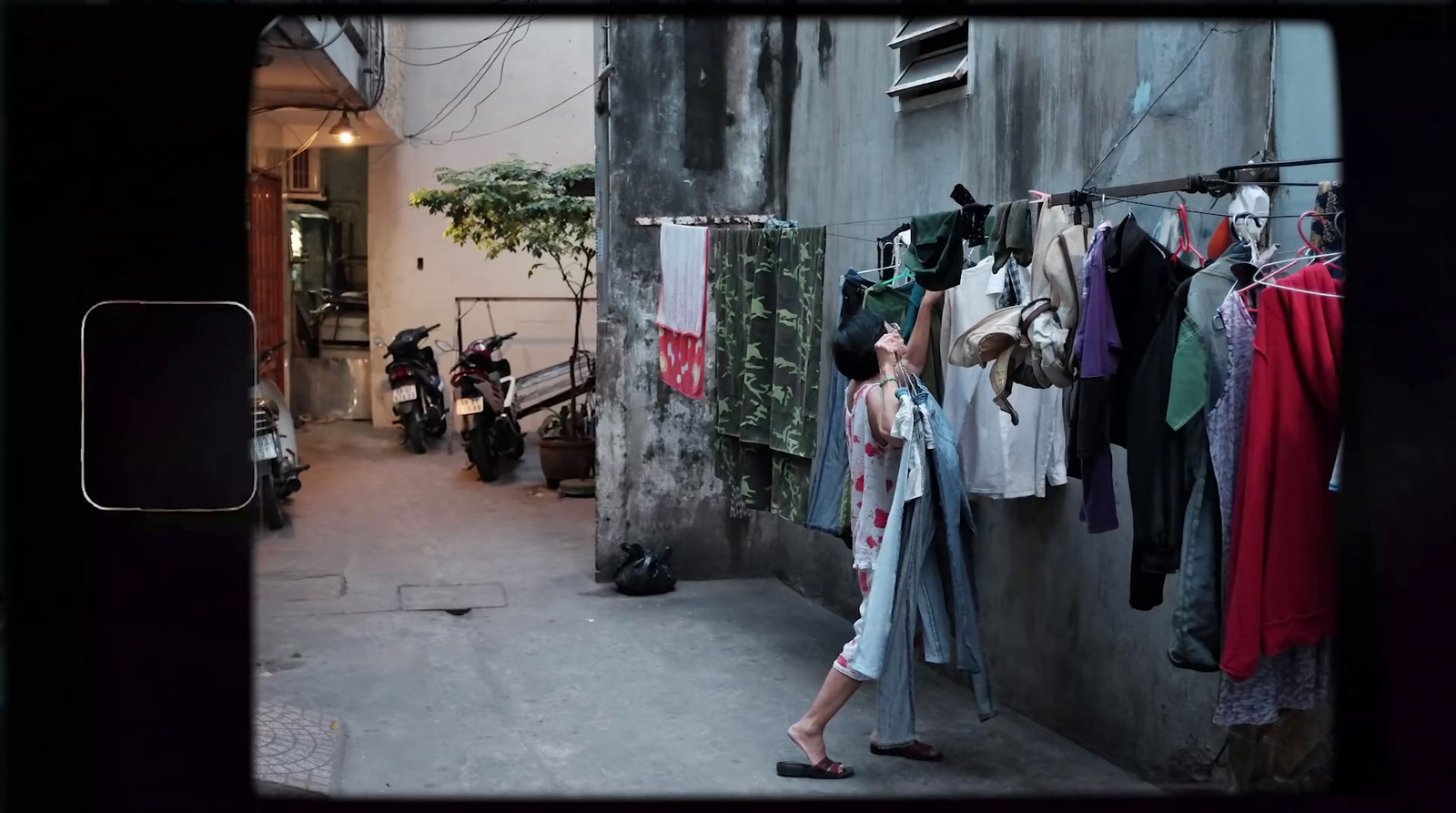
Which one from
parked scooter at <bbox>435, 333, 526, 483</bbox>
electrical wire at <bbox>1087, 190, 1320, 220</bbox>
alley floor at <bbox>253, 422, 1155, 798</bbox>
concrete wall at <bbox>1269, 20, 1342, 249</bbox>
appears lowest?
alley floor at <bbox>253, 422, 1155, 798</bbox>

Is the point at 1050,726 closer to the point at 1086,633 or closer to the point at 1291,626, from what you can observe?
the point at 1086,633

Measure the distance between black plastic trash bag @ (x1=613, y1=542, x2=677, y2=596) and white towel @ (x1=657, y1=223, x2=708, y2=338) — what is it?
132cm

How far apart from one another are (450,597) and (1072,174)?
14.2ft

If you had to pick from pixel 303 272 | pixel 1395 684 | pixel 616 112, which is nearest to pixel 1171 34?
pixel 1395 684

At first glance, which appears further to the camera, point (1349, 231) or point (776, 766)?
point (776, 766)

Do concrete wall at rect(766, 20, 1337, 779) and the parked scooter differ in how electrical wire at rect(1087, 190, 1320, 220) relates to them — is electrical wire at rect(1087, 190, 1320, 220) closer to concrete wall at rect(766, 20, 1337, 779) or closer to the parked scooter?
concrete wall at rect(766, 20, 1337, 779)

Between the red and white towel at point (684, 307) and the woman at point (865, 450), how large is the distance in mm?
2180

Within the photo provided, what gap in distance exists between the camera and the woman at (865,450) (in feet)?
15.7

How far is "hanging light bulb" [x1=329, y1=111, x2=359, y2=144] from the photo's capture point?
12719 mm

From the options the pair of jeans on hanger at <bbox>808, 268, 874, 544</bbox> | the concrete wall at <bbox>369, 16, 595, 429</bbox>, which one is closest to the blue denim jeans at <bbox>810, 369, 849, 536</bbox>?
the pair of jeans on hanger at <bbox>808, 268, 874, 544</bbox>

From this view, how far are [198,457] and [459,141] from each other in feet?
40.0

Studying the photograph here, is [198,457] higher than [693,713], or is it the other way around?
[198,457]

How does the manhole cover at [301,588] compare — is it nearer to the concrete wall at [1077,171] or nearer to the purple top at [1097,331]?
the concrete wall at [1077,171]

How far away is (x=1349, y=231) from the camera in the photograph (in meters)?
2.87
